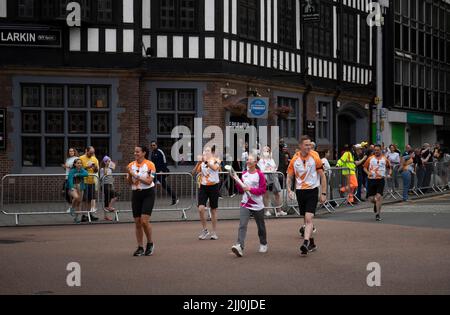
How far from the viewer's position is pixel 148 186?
41.3 feet

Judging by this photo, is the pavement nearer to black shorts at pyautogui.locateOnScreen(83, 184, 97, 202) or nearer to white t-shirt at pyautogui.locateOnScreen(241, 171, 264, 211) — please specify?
white t-shirt at pyautogui.locateOnScreen(241, 171, 264, 211)

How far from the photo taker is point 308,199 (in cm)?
1288

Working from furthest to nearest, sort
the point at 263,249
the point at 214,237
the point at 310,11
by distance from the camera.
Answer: the point at 310,11 < the point at 214,237 < the point at 263,249

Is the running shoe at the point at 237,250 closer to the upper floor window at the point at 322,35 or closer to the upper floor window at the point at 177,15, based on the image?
the upper floor window at the point at 177,15

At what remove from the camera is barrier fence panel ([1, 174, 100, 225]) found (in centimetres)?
1789

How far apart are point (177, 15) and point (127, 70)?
8.22 ft

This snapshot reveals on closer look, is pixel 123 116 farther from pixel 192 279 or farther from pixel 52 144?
pixel 192 279

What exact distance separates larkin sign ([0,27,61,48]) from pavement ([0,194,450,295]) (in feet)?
24.7

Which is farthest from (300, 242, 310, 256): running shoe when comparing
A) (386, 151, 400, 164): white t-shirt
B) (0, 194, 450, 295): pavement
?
(386, 151, 400, 164): white t-shirt

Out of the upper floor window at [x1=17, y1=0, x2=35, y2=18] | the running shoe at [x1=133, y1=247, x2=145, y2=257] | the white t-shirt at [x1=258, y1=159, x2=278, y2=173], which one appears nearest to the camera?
the running shoe at [x1=133, y1=247, x2=145, y2=257]

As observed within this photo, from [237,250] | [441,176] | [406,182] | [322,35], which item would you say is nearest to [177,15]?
[322,35]

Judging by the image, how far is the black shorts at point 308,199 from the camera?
42.0 feet

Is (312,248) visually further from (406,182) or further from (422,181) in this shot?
(422,181)
